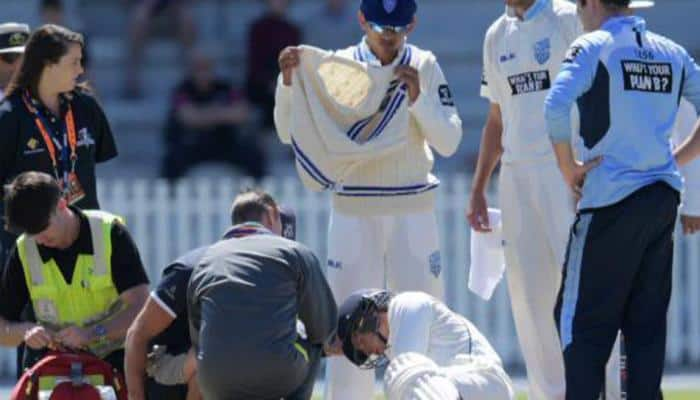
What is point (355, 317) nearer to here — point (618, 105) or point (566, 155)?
point (566, 155)

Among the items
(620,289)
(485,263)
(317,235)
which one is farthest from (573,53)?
(317,235)

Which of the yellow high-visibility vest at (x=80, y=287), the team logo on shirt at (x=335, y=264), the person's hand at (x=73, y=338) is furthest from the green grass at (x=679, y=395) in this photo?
the person's hand at (x=73, y=338)

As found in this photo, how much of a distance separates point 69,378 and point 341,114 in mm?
1927

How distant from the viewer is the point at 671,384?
12766 mm

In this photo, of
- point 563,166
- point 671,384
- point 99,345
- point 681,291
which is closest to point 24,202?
point 99,345

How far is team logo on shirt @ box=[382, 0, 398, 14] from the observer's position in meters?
9.10

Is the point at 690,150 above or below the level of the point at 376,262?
above

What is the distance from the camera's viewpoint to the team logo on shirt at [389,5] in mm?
9102

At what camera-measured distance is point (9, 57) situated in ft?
31.9

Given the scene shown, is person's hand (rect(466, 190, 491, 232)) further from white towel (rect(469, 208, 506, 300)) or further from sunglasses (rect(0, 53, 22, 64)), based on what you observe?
sunglasses (rect(0, 53, 22, 64))

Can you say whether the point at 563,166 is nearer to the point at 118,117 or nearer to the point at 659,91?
the point at 659,91

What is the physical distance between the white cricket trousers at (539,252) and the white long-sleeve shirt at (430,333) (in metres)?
1.55

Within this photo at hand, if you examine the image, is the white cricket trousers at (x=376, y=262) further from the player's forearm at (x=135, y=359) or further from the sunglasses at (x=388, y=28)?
the player's forearm at (x=135, y=359)

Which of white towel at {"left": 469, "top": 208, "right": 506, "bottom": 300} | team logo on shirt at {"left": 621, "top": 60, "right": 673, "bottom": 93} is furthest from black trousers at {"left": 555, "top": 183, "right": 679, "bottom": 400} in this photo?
white towel at {"left": 469, "top": 208, "right": 506, "bottom": 300}
